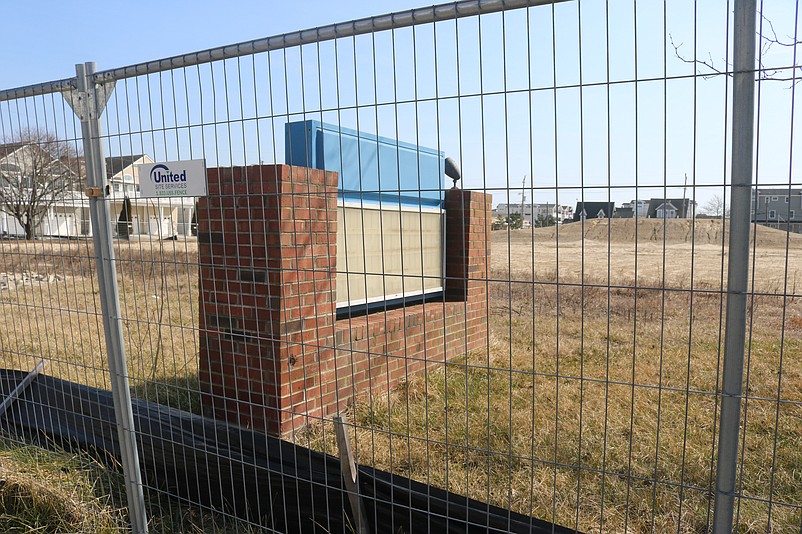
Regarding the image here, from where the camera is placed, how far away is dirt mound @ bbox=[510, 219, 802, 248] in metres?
1.88

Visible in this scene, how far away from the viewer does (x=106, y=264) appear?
2918 millimetres

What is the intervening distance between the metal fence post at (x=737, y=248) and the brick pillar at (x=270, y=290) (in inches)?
90.6

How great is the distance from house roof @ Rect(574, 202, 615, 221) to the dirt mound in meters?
0.03

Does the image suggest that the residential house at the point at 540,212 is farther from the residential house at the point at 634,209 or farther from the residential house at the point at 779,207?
the residential house at the point at 779,207

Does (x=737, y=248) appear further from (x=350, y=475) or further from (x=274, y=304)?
(x=274, y=304)

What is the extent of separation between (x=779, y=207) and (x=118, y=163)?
9.86 ft

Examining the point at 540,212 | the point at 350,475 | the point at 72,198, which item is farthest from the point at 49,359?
the point at 540,212

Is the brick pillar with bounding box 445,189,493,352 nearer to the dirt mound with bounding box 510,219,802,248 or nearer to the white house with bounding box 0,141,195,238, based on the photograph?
the white house with bounding box 0,141,195,238

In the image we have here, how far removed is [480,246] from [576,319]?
3.00 m

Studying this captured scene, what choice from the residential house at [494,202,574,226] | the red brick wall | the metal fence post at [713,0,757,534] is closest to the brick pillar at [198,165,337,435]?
the red brick wall

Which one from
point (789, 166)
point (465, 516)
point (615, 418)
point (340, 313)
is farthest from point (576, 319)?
point (789, 166)

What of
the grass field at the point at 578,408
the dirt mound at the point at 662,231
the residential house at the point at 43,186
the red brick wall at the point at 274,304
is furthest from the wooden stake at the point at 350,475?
the residential house at the point at 43,186

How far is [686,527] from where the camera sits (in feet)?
9.07

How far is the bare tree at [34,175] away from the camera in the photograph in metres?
3.37
